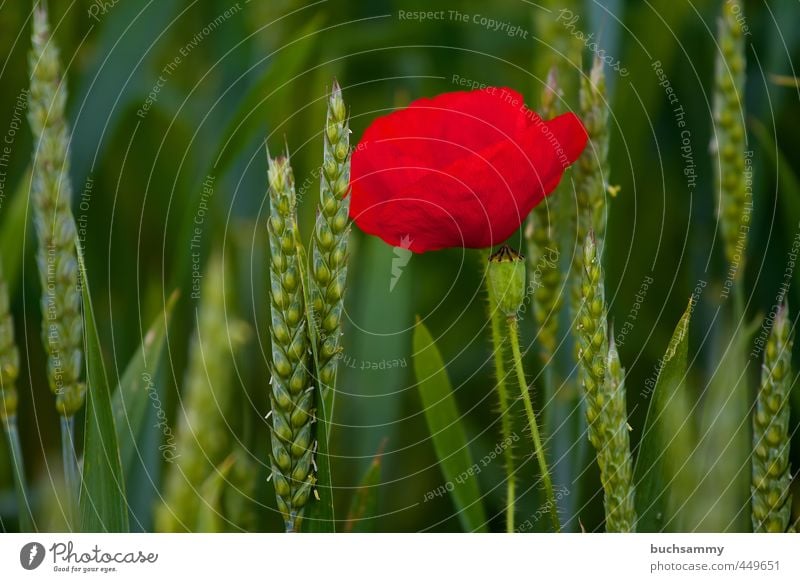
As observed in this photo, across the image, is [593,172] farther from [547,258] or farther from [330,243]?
[330,243]

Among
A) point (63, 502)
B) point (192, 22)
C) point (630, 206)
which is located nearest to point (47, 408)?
point (63, 502)

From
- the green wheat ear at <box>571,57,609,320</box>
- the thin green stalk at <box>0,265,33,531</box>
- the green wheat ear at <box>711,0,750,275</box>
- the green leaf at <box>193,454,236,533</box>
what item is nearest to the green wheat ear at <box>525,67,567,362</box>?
the green wheat ear at <box>571,57,609,320</box>

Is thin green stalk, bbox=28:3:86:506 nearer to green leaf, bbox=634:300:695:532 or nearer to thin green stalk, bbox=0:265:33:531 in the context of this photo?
thin green stalk, bbox=0:265:33:531

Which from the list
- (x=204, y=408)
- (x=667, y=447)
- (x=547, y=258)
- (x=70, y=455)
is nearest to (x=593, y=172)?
(x=547, y=258)

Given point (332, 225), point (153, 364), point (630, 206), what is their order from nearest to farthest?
point (332, 225) < point (153, 364) < point (630, 206)
